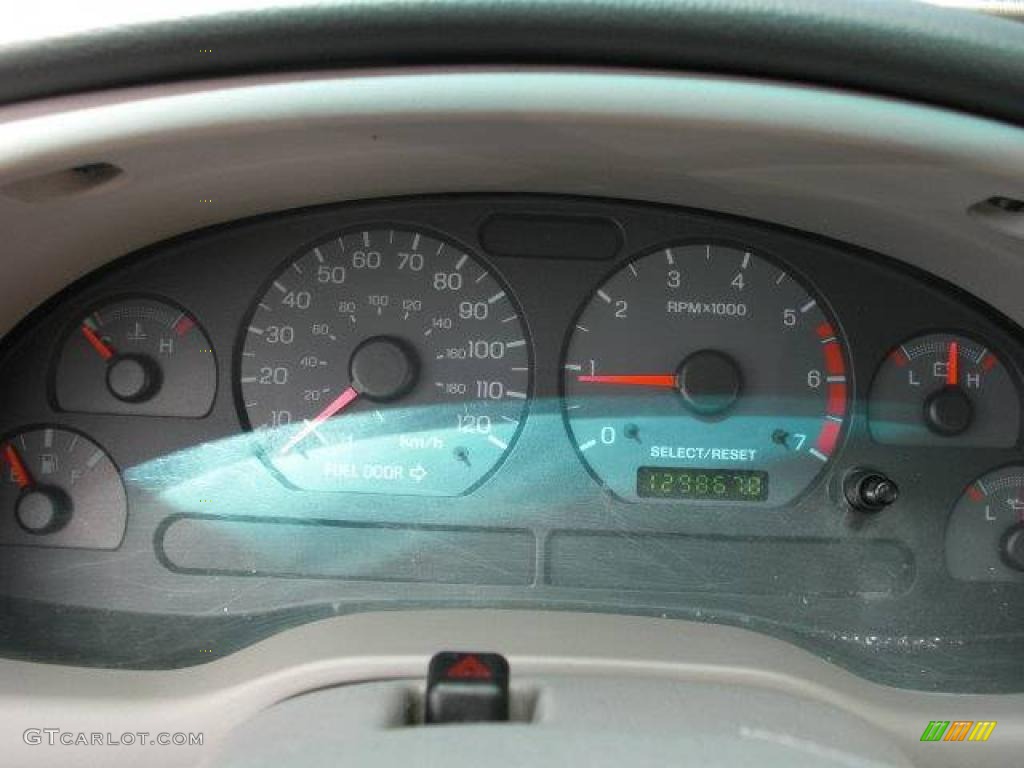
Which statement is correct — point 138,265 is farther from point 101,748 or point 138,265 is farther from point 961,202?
point 961,202

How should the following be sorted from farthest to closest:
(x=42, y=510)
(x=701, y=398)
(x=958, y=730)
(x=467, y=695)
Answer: (x=701, y=398)
(x=42, y=510)
(x=958, y=730)
(x=467, y=695)

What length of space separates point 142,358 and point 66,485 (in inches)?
12.9

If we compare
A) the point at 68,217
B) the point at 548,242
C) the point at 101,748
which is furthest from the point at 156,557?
the point at 548,242

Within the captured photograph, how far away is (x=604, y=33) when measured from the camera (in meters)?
1.70

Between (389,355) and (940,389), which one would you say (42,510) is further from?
(940,389)

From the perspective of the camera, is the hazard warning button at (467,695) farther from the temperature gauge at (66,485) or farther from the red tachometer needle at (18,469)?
the red tachometer needle at (18,469)

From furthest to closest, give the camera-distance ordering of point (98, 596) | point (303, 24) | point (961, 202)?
point (98, 596) < point (961, 202) < point (303, 24)

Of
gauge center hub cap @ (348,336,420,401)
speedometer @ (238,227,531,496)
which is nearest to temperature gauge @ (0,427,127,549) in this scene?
speedometer @ (238,227,531,496)

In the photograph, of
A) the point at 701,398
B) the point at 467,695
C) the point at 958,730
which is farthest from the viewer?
the point at 701,398

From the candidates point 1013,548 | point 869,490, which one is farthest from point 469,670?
point 1013,548

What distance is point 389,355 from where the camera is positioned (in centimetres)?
268

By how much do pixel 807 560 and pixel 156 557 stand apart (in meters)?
1.45

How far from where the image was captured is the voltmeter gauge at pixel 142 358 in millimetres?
2697

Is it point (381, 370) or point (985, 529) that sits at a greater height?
point (381, 370)
